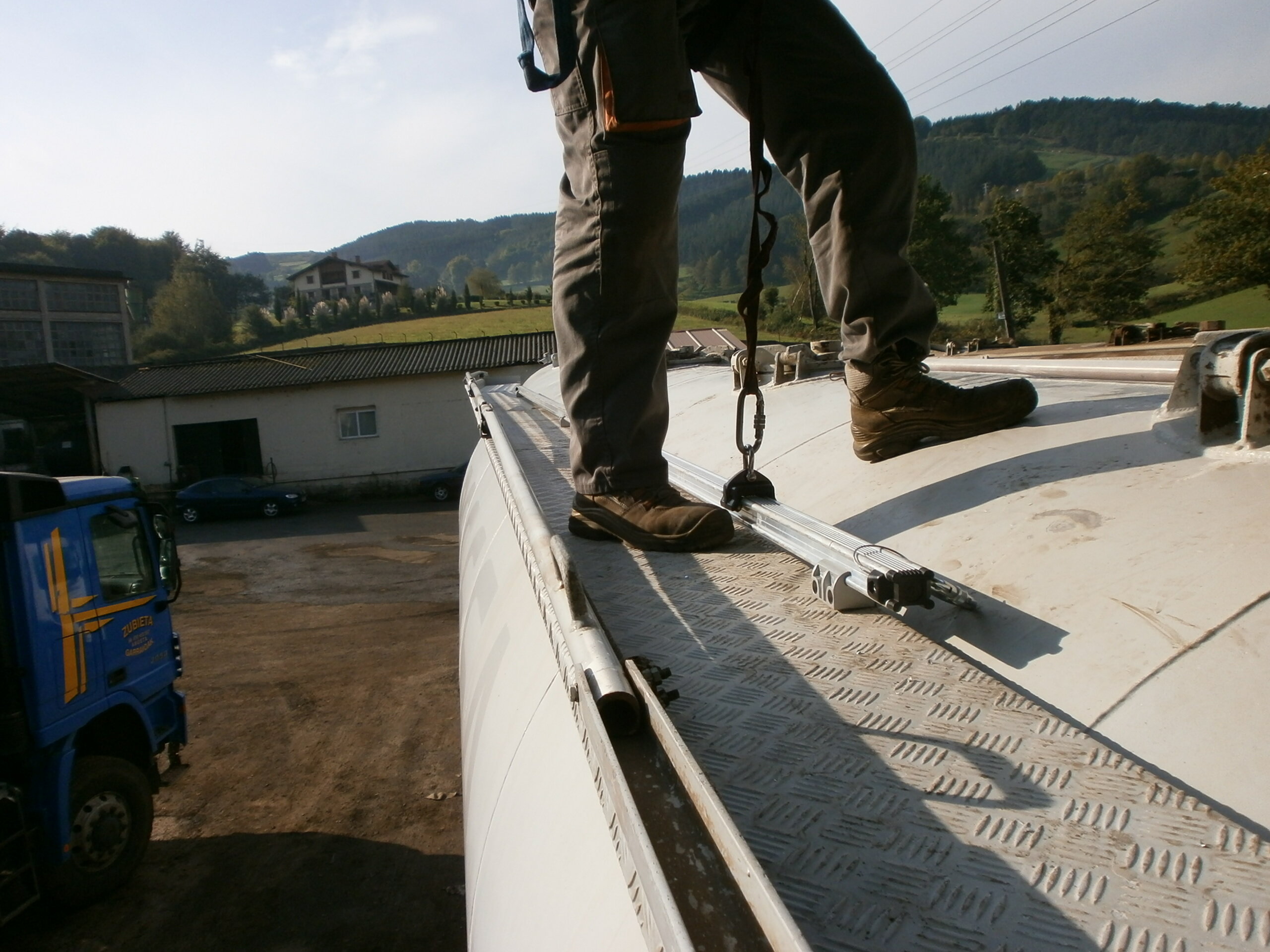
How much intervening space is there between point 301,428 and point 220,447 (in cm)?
336

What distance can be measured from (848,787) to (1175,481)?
0.93 m

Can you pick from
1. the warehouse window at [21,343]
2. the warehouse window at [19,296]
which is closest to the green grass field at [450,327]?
the warehouse window at [21,343]

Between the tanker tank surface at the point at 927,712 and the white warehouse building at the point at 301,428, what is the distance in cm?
3173

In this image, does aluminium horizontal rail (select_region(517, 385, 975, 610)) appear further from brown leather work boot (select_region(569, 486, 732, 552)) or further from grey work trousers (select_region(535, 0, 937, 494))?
grey work trousers (select_region(535, 0, 937, 494))

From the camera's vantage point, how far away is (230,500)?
28.7 metres

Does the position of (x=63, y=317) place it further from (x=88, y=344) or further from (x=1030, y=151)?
(x=1030, y=151)

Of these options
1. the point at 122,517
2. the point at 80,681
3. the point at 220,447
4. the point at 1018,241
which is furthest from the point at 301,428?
the point at 1018,241

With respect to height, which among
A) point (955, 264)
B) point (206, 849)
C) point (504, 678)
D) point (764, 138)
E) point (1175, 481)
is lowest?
point (206, 849)

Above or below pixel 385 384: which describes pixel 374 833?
below

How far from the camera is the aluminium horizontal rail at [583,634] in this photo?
39.9 inches

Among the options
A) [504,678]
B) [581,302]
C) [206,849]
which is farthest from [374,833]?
[581,302]

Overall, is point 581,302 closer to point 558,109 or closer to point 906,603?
point 558,109

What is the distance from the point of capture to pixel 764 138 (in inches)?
90.2

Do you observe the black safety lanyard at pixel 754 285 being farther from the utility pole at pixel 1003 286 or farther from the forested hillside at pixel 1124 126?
the forested hillside at pixel 1124 126
